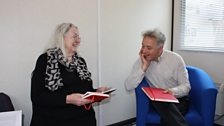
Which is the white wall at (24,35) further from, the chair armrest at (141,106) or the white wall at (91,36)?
the chair armrest at (141,106)

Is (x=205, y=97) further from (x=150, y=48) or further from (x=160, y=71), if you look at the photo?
(x=150, y=48)

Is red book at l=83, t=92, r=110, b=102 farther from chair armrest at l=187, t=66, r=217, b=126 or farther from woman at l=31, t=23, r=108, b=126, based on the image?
chair armrest at l=187, t=66, r=217, b=126

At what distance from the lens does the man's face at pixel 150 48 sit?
2330 millimetres

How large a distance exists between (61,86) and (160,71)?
3.30 ft

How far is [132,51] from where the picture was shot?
124 inches

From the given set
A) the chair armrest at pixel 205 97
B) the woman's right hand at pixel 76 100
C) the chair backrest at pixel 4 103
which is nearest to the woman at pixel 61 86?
the woman's right hand at pixel 76 100

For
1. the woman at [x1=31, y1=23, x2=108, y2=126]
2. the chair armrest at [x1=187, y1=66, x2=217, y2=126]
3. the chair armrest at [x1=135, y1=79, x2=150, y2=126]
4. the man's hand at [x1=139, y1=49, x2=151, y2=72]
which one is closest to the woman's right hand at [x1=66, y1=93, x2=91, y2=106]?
the woman at [x1=31, y1=23, x2=108, y2=126]

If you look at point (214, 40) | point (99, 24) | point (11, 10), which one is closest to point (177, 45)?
point (214, 40)

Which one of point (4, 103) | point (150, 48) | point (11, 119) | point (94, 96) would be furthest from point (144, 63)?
point (11, 119)

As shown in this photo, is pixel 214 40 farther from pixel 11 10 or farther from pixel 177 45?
pixel 11 10

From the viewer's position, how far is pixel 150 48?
2340 millimetres

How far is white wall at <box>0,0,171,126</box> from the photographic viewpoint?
7.07ft

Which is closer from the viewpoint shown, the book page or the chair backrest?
the book page

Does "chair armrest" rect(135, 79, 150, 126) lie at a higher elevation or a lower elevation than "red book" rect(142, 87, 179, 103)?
lower
